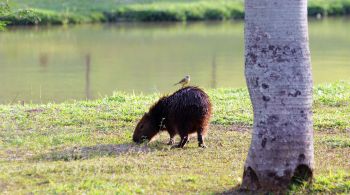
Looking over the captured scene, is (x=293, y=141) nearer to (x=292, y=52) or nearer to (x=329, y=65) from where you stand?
(x=292, y=52)

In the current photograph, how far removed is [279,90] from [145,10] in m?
23.7

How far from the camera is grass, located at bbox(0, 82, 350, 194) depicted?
6.75 meters

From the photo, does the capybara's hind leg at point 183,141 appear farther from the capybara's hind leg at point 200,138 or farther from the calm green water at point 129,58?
the calm green water at point 129,58

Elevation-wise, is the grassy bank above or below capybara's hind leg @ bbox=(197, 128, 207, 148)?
above

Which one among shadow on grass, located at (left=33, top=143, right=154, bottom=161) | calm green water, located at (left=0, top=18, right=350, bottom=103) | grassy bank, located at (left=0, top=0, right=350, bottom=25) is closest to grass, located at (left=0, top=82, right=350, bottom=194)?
shadow on grass, located at (left=33, top=143, right=154, bottom=161)

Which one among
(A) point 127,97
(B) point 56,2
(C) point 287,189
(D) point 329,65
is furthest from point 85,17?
(C) point 287,189

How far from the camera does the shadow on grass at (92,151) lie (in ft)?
26.0

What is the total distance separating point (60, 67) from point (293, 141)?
43.4 feet

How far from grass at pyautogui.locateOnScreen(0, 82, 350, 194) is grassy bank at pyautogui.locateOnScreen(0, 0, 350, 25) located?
17.6 m

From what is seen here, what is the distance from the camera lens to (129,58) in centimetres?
2083

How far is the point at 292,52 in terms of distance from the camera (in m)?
6.47

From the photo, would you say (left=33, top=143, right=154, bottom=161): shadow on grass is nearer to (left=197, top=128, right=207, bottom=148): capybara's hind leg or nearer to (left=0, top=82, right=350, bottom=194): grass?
(left=0, top=82, right=350, bottom=194): grass

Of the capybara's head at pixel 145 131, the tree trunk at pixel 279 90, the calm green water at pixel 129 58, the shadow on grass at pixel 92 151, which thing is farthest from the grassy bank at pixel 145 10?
the tree trunk at pixel 279 90

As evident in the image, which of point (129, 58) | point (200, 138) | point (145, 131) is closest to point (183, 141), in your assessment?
point (200, 138)
